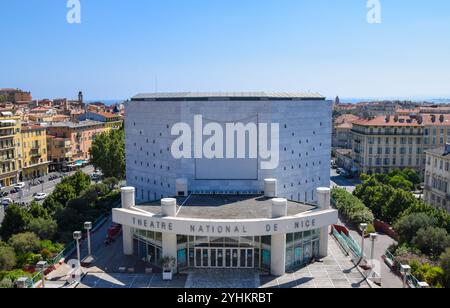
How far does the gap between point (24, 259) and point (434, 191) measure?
55.0 m

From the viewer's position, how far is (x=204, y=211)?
1634 inches

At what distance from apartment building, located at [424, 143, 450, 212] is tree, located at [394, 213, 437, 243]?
1884cm

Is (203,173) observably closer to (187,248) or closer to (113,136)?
(187,248)

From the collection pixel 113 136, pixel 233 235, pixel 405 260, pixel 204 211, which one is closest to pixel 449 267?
pixel 405 260

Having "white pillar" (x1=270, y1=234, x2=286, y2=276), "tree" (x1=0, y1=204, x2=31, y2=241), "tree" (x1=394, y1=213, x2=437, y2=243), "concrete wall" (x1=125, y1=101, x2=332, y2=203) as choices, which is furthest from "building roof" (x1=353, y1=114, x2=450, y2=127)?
"tree" (x1=0, y1=204, x2=31, y2=241)

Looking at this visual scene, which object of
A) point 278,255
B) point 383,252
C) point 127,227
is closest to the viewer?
point 278,255

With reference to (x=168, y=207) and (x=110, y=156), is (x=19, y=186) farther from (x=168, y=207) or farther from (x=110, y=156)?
(x=168, y=207)

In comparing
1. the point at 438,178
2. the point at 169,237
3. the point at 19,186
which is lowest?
the point at 19,186

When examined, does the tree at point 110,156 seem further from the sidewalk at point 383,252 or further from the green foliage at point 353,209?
the sidewalk at point 383,252

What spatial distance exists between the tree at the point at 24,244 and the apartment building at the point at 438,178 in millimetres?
52445

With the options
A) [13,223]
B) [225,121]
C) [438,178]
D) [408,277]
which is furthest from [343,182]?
[13,223]

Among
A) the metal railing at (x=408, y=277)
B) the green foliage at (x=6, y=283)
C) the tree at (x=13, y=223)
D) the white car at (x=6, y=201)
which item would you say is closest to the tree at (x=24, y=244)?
the tree at (x=13, y=223)

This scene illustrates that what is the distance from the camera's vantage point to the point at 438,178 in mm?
64312

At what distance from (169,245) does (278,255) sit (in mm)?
9414
